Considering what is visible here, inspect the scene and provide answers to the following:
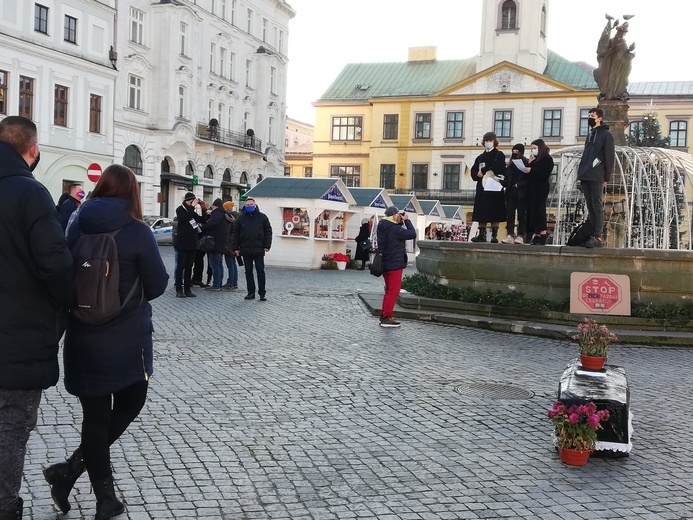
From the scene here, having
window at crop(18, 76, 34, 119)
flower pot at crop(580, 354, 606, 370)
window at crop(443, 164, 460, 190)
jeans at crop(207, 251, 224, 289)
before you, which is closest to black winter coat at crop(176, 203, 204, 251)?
jeans at crop(207, 251, 224, 289)

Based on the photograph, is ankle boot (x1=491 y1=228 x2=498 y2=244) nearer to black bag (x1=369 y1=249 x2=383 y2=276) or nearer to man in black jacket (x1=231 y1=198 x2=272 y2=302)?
black bag (x1=369 y1=249 x2=383 y2=276)

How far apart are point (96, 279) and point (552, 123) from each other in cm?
6157

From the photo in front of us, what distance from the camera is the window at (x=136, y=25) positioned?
4356 cm

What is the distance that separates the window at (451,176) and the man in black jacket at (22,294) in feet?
202

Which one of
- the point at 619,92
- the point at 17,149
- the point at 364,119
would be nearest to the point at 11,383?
the point at 17,149

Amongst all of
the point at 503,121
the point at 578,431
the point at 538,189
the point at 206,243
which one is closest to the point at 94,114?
the point at 206,243

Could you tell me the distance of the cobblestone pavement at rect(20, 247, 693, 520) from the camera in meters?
4.73

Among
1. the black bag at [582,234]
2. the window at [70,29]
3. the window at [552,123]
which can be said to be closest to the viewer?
the black bag at [582,234]

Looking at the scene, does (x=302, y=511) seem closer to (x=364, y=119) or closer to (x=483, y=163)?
(x=483, y=163)

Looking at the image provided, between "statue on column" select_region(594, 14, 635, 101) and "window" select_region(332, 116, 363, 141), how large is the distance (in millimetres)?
53174

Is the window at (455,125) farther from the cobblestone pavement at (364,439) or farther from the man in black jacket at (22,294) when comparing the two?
the man in black jacket at (22,294)

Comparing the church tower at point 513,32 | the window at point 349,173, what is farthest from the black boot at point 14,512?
the window at point 349,173

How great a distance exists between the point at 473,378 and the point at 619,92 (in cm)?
1084

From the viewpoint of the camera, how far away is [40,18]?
116ft
